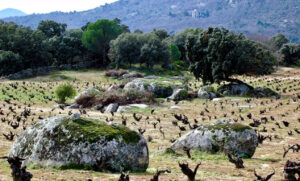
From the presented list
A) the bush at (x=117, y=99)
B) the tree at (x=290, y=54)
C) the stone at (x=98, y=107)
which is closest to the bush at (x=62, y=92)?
the bush at (x=117, y=99)

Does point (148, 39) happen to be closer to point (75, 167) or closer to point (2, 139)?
point (2, 139)

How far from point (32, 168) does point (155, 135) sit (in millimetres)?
10663

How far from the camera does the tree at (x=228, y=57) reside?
144ft

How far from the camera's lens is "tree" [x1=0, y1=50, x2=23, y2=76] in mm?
70375

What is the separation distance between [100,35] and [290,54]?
2438 inches

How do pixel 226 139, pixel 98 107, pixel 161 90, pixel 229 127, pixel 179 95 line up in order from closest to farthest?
1. pixel 226 139
2. pixel 229 127
3. pixel 98 107
4. pixel 179 95
5. pixel 161 90

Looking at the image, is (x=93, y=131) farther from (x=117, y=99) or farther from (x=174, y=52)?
(x=174, y=52)

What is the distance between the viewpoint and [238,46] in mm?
44969

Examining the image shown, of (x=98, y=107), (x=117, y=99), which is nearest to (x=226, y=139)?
(x=98, y=107)

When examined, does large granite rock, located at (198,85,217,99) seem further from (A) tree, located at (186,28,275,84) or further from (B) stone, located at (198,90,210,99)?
(A) tree, located at (186,28,275,84)

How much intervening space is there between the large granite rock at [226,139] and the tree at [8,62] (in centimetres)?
6746

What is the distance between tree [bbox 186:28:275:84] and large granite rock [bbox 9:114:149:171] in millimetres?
36633

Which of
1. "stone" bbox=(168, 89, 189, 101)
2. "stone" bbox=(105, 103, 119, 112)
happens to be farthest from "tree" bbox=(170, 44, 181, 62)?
"stone" bbox=(105, 103, 119, 112)

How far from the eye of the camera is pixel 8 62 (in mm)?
72438
